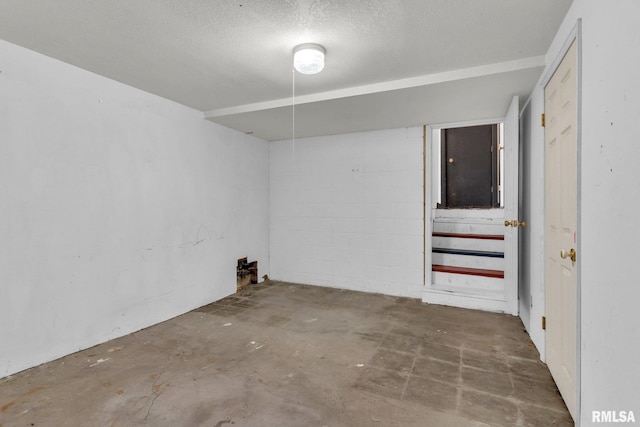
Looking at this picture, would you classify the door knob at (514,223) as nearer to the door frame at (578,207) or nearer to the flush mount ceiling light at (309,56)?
the door frame at (578,207)

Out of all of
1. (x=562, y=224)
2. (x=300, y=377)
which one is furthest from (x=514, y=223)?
(x=300, y=377)

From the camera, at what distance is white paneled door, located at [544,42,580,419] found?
1757 millimetres

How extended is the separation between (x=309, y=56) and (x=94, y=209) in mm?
2250

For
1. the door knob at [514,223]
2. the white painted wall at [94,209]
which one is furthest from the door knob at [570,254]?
the white painted wall at [94,209]

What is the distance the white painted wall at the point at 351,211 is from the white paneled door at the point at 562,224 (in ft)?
6.36

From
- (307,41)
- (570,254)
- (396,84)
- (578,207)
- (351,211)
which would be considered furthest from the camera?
(351,211)

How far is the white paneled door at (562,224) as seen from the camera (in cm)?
176

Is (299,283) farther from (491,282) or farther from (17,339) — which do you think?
(17,339)

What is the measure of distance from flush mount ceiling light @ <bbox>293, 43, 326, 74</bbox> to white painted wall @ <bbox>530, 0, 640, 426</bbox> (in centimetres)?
150

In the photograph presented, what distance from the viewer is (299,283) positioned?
16.2 ft

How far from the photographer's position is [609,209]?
4.13 ft

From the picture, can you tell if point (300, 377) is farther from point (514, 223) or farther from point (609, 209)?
point (514, 223)

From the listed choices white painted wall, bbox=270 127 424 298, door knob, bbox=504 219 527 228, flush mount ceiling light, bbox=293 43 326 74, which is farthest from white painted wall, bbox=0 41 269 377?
door knob, bbox=504 219 527 228

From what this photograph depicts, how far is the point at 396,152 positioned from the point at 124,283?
3.55 m
